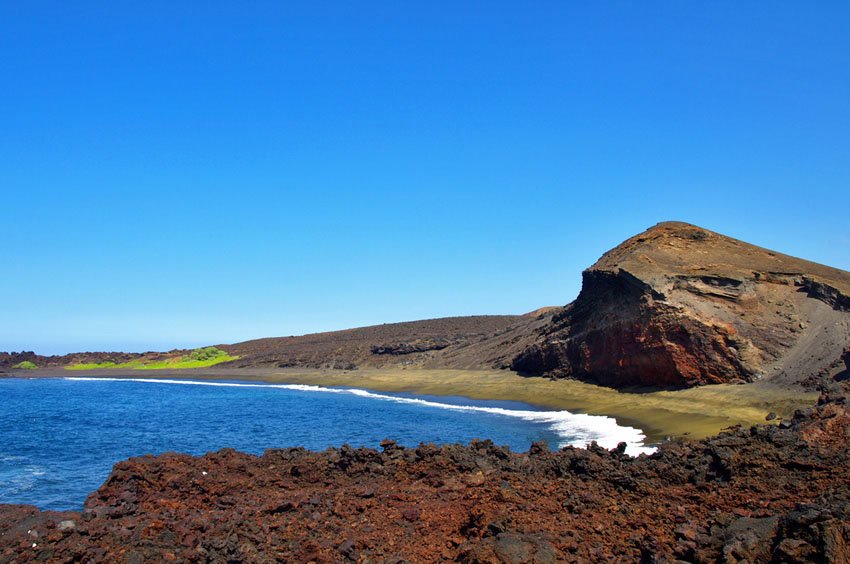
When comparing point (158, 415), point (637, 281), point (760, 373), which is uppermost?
point (637, 281)

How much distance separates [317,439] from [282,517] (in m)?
16.0

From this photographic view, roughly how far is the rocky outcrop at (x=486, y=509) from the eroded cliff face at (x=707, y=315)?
18.3 metres

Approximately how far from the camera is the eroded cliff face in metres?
32.0

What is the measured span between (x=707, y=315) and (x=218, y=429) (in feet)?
85.3

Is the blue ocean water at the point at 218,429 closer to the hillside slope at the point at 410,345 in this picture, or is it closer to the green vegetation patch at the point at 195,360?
the hillside slope at the point at 410,345

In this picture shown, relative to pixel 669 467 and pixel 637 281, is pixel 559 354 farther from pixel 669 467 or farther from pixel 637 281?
pixel 669 467

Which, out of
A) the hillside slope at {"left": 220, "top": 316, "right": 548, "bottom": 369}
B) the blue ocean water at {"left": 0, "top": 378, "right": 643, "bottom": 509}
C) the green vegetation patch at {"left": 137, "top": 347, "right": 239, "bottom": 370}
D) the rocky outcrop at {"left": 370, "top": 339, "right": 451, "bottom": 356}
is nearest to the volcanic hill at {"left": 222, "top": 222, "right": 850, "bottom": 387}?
the blue ocean water at {"left": 0, "top": 378, "right": 643, "bottom": 509}

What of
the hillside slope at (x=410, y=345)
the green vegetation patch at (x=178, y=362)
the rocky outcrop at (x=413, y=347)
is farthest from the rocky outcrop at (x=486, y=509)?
the green vegetation patch at (x=178, y=362)

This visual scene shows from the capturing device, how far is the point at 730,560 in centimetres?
759

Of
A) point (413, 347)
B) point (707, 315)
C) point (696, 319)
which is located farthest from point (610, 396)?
point (413, 347)

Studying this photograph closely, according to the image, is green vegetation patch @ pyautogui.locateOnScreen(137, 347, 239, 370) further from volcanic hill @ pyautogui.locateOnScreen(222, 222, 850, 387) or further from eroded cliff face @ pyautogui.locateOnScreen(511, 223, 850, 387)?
eroded cliff face @ pyautogui.locateOnScreen(511, 223, 850, 387)

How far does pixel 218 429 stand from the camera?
30.7m

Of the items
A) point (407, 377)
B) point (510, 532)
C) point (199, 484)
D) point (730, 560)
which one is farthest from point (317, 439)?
point (407, 377)

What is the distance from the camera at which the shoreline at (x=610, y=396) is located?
84.1 ft
